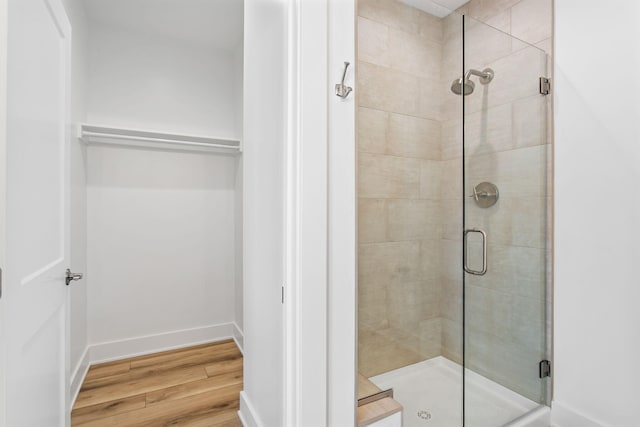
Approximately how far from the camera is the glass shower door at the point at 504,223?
156 cm

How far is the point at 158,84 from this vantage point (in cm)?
260

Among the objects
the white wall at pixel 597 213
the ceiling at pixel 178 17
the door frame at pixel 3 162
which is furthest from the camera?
the ceiling at pixel 178 17

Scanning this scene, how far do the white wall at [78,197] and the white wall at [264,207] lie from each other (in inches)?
41.1

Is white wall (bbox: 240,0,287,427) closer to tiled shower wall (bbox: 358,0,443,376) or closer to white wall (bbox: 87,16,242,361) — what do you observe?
tiled shower wall (bbox: 358,0,443,376)

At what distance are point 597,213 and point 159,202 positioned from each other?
112 inches

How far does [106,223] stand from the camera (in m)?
2.44

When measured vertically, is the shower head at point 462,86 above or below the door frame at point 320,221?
above

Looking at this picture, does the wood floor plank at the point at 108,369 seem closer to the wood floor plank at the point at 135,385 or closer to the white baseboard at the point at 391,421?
the wood floor plank at the point at 135,385

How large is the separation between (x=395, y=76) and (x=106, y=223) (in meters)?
2.31

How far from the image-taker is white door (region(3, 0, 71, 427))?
81cm

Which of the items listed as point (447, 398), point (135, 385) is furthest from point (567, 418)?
point (135, 385)

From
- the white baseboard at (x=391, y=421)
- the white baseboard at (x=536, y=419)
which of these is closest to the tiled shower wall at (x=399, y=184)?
the white baseboard at (x=391, y=421)

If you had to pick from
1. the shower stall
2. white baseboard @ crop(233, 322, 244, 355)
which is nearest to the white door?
the shower stall

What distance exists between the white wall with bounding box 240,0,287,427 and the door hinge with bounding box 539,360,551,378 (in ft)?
4.48
